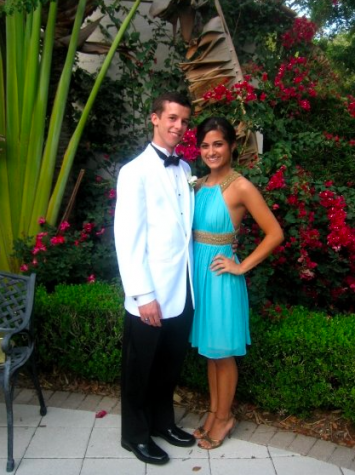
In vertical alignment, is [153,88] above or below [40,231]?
above

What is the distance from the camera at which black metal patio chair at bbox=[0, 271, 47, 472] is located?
2.89 metres

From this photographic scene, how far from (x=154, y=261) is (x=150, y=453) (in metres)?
1.15

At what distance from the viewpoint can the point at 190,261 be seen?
2787 mm

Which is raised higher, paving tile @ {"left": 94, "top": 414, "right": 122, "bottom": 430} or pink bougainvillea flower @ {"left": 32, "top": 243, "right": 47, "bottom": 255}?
pink bougainvillea flower @ {"left": 32, "top": 243, "right": 47, "bottom": 255}

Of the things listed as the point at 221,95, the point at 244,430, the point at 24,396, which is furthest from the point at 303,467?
the point at 221,95

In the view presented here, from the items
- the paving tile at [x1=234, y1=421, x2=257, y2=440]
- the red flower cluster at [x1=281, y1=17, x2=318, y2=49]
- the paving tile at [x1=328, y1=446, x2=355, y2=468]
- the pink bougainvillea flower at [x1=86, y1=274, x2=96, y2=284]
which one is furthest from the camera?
the red flower cluster at [x1=281, y1=17, x2=318, y2=49]

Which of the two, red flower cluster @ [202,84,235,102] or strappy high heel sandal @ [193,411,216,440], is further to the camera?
red flower cluster @ [202,84,235,102]

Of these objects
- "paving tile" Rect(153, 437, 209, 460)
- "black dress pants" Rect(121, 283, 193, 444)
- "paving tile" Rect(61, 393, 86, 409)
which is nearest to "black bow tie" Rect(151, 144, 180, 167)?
"black dress pants" Rect(121, 283, 193, 444)

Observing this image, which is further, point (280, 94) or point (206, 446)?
point (280, 94)

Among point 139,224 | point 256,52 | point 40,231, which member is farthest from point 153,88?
point 139,224

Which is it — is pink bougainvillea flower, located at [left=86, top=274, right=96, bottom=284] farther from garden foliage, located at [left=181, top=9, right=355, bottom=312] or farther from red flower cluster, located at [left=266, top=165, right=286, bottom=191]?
red flower cluster, located at [left=266, top=165, right=286, bottom=191]

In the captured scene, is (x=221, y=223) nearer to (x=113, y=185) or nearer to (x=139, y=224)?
(x=139, y=224)

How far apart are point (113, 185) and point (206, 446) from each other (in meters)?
2.42

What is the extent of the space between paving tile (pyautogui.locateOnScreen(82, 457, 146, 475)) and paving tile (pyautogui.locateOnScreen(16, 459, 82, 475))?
0.18 ft
